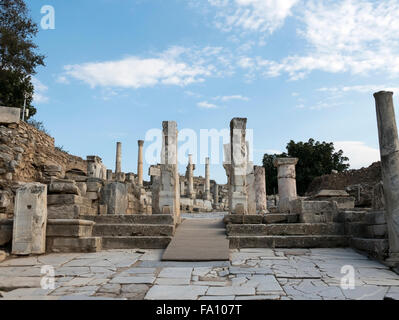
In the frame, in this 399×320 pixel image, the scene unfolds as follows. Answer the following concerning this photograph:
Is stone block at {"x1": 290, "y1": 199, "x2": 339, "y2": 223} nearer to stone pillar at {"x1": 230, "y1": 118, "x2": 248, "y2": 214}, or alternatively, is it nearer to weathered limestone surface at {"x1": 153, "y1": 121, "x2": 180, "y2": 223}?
stone pillar at {"x1": 230, "y1": 118, "x2": 248, "y2": 214}

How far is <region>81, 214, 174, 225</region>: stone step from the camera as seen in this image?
8.49m

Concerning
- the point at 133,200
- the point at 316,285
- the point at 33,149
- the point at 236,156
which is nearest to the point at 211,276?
the point at 316,285

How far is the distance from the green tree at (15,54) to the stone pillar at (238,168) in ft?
49.9

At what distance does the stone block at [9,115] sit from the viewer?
36.2 ft

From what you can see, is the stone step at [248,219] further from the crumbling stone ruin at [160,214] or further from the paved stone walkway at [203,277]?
the paved stone walkway at [203,277]

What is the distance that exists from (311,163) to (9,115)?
30.1 metres

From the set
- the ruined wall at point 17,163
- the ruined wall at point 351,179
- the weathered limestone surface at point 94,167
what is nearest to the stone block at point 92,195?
the ruined wall at point 17,163

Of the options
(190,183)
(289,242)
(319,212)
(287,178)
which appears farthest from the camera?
(190,183)

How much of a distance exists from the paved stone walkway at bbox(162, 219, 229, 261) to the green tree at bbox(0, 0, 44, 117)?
16170 mm

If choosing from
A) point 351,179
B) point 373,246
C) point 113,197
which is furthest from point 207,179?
point 373,246

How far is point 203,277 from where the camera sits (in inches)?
201

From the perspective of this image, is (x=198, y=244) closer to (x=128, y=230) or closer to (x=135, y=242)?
(x=135, y=242)
